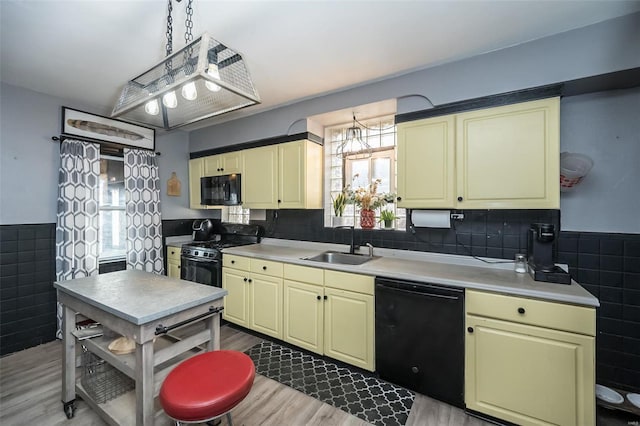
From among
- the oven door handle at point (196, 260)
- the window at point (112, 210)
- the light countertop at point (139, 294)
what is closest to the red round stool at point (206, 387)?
the light countertop at point (139, 294)

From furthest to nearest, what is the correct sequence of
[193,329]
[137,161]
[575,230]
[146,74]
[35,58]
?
[137,161] → [193,329] → [35,58] → [575,230] → [146,74]

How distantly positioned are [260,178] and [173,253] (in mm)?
1640

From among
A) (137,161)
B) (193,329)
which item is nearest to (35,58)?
(137,161)

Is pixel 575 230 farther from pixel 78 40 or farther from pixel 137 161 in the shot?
pixel 137 161

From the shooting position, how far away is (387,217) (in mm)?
2605

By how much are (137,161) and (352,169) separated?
2694 mm

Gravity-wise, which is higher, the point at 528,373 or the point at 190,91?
the point at 190,91

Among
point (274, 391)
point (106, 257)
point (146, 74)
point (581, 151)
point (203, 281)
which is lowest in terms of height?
point (274, 391)

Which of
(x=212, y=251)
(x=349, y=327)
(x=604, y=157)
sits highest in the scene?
(x=604, y=157)

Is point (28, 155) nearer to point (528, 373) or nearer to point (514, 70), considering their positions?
point (514, 70)

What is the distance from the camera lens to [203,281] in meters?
3.15

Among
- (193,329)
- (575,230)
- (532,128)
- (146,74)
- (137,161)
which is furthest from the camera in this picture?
(137,161)

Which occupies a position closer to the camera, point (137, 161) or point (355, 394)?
point (355, 394)

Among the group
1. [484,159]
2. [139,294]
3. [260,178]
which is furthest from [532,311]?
[260,178]
